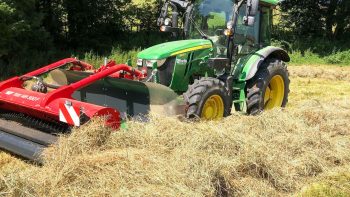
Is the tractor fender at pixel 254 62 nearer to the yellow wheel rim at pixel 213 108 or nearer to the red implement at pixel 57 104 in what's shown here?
the yellow wheel rim at pixel 213 108

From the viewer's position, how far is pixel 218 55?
6.97 metres

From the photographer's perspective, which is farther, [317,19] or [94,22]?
[317,19]

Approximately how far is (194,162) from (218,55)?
3.15 meters

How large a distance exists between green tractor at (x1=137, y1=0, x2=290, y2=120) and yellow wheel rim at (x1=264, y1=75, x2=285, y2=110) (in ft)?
0.56

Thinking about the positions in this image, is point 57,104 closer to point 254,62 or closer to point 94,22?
point 254,62

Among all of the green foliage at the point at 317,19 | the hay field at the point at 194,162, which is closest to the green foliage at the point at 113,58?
the hay field at the point at 194,162

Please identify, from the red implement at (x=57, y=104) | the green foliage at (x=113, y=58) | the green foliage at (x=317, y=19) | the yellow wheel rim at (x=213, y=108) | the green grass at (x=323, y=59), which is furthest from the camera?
the green foliage at (x=317, y=19)

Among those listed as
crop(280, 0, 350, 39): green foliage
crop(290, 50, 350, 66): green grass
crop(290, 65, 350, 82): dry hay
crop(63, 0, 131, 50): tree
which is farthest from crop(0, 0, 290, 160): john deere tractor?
crop(280, 0, 350, 39): green foliage

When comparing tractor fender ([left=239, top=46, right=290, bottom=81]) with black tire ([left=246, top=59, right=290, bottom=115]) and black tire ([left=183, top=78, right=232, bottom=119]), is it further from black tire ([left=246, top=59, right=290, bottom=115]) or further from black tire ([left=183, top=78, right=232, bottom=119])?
black tire ([left=183, top=78, right=232, bottom=119])

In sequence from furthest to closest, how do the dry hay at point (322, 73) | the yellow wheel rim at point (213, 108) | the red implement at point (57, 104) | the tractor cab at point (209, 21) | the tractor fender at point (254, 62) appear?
→ the dry hay at point (322, 73) → the tractor fender at point (254, 62) → the tractor cab at point (209, 21) → the yellow wheel rim at point (213, 108) → the red implement at point (57, 104)

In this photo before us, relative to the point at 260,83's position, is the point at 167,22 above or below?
above

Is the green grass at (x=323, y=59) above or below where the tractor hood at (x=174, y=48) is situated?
below

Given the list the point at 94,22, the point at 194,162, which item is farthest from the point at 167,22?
the point at 94,22

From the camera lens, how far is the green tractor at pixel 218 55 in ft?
21.0
